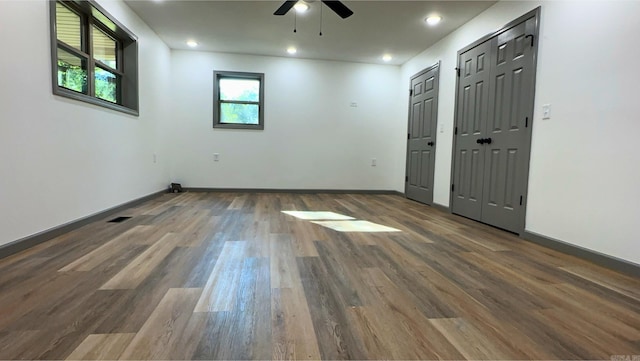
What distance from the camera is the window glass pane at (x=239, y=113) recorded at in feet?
19.3

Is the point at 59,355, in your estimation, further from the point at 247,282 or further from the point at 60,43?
the point at 60,43

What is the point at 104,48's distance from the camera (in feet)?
12.2

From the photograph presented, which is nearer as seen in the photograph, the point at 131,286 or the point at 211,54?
the point at 131,286

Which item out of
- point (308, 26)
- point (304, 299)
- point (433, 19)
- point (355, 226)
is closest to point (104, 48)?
point (308, 26)

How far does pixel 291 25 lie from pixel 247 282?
371 centimetres

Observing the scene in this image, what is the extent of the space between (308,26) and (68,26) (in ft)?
8.83

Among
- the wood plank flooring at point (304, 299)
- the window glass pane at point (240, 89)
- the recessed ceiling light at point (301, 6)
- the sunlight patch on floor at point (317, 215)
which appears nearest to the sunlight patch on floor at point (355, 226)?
the sunlight patch on floor at point (317, 215)

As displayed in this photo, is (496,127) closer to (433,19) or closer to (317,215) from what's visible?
(433,19)

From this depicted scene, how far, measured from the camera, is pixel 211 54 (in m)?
5.70

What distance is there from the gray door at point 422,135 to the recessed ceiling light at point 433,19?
2.70 ft

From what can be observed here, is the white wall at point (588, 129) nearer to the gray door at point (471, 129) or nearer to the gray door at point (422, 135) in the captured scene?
the gray door at point (471, 129)

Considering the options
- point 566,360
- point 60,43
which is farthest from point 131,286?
point 60,43

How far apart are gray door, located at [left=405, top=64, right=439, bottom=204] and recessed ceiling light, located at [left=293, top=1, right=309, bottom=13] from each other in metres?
2.25

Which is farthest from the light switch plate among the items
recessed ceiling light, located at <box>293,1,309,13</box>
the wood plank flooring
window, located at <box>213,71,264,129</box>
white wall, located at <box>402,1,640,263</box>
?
window, located at <box>213,71,264,129</box>
